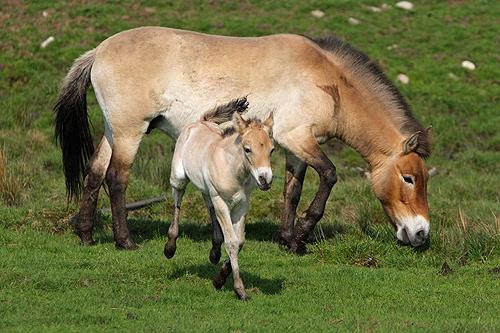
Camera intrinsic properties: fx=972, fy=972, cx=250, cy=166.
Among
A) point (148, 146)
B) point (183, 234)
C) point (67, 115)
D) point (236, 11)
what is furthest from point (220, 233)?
point (236, 11)

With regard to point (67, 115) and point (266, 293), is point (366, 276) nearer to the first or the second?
point (266, 293)

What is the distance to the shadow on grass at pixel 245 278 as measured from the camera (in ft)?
30.0

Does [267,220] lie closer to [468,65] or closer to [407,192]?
[407,192]

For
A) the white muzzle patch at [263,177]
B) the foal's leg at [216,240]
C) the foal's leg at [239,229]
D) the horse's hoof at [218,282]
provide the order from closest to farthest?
the white muzzle patch at [263,177] < the foal's leg at [239,229] < the horse's hoof at [218,282] < the foal's leg at [216,240]

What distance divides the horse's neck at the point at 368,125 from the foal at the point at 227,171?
2293mm

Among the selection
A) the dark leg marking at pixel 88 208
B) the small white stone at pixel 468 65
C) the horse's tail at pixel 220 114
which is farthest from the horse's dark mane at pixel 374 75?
the small white stone at pixel 468 65

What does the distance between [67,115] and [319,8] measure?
13.1 meters

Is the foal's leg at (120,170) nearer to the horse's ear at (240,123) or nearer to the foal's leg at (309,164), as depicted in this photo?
the foal's leg at (309,164)

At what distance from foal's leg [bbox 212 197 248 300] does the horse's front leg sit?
2673 mm

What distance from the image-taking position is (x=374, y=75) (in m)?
11.7

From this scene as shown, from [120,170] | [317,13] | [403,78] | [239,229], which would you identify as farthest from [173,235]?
[317,13]

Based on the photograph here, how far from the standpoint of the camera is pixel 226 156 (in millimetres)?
8609

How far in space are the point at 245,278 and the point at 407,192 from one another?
8.08ft

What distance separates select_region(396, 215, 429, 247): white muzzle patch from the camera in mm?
10719
